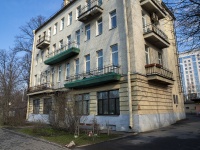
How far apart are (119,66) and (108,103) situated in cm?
352

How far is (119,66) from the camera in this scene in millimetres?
15836

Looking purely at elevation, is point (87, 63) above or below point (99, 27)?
below

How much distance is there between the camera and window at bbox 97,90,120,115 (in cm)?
1569

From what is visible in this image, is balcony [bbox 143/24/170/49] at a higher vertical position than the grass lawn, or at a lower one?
higher

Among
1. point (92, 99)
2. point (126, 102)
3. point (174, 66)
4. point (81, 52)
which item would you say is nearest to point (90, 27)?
point (81, 52)

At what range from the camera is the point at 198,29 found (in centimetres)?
772

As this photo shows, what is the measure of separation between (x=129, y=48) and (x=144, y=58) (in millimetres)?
1896

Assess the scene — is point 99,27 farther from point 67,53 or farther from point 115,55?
point 67,53

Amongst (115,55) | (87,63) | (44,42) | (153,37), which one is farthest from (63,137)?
(44,42)

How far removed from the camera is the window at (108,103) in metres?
15.7

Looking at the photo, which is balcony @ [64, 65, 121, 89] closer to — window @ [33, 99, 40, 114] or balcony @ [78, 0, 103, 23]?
balcony @ [78, 0, 103, 23]

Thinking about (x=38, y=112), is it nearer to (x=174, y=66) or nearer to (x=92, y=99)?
(x=92, y=99)

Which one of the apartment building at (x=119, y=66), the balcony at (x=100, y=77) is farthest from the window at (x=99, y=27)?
the balcony at (x=100, y=77)

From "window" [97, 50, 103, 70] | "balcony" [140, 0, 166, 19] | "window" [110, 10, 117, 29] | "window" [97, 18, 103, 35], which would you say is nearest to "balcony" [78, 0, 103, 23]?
"window" [97, 18, 103, 35]
